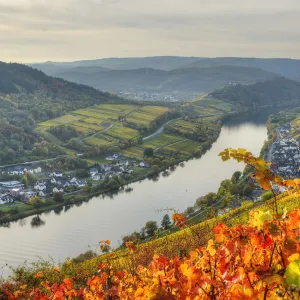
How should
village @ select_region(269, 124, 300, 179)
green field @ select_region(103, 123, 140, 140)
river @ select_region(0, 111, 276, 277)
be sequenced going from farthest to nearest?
green field @ select_region(103, 123, 140, 140), village @ select_region(269, 124, 300, 179), river @ select_region(0, 111, 276, 277)

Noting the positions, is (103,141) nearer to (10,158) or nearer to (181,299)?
(10,158)

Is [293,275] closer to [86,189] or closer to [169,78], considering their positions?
[86,189]

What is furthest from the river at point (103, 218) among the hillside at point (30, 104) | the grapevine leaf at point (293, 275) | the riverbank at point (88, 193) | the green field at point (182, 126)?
the green field at point (182, 126)

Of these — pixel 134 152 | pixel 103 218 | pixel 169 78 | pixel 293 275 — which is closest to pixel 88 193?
pixel 103 218

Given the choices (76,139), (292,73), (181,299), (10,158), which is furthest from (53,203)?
(292,73)

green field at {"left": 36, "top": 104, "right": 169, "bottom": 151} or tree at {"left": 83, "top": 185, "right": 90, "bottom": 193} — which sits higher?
green field at {"left": 36, "top": 104, "right": 169, "bottom": 151}

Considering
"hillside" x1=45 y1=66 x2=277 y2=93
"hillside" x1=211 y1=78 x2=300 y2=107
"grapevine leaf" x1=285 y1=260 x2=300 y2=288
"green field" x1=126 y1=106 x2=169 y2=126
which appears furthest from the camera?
"hillside" x1=45 y1=66 x2=277 y2=93

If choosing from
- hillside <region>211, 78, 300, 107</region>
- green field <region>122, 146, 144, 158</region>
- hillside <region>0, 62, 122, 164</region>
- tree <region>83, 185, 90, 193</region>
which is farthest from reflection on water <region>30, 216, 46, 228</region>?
hillside <region>211, 78, 300, 107</region>

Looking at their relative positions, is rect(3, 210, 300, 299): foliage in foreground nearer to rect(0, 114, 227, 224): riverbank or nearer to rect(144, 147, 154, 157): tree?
rect(0, 114, 227, 224): riverbank
